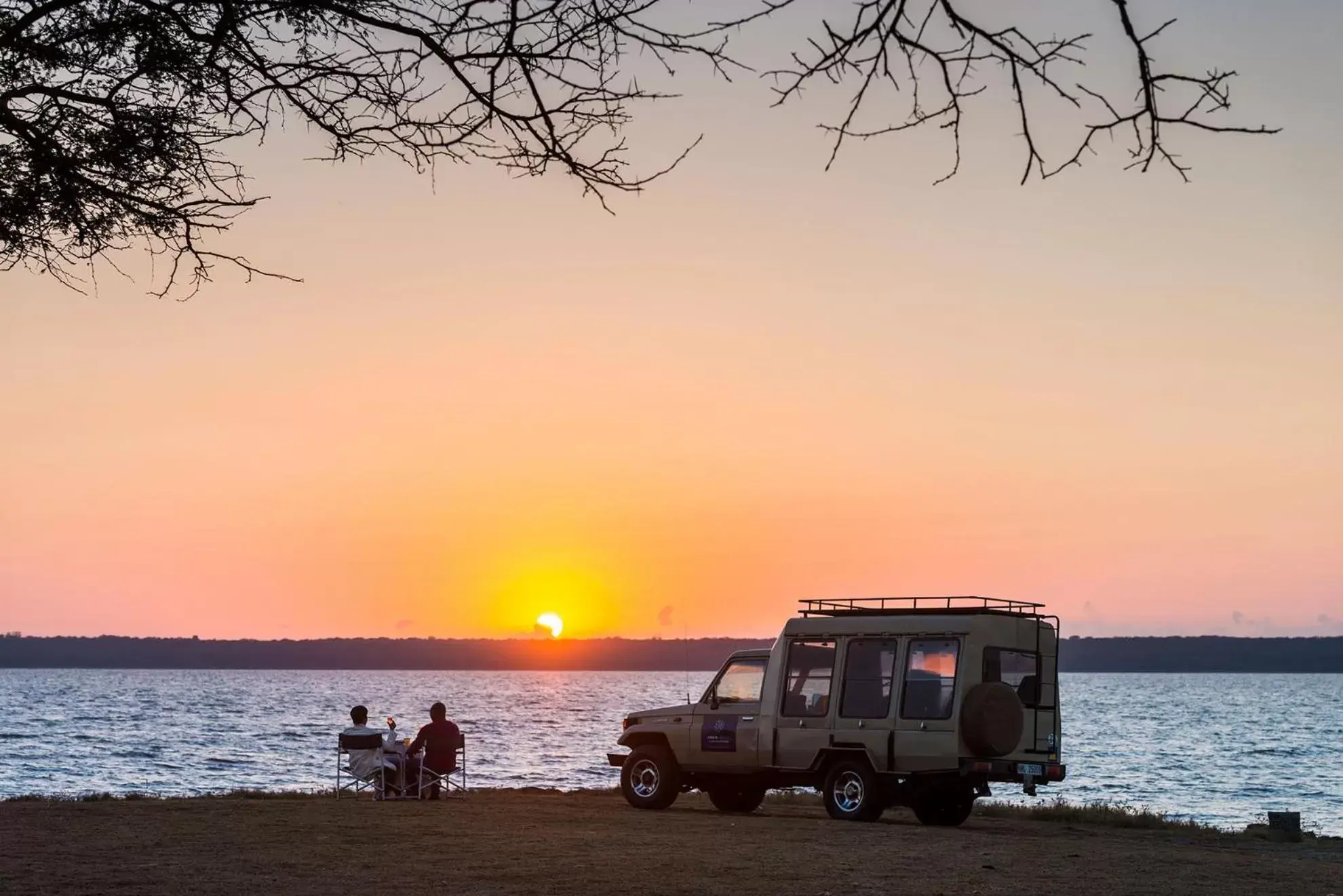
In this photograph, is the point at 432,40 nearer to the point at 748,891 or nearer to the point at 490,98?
the point at 490,98

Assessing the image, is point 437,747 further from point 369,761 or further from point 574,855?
point 574,855

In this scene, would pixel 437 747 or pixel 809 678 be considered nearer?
pixel 809 678

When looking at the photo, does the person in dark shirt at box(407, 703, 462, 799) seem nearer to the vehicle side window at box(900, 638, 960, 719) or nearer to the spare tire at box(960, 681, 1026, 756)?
the vehicle side window at box(900, 638, 960, 719)

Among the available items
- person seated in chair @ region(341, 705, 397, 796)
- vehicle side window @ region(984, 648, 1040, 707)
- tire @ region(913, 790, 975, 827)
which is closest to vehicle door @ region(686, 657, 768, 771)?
tire @ region(913, 790, 975, 827)

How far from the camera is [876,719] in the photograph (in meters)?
18.9

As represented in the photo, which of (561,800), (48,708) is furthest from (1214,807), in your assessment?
(48,708)

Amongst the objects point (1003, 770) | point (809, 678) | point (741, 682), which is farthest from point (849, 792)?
point (741, 682)

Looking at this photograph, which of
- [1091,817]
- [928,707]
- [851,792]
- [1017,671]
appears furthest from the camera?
[1091,817]

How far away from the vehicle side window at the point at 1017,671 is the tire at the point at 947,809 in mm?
1339

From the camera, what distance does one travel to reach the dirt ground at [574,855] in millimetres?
11477

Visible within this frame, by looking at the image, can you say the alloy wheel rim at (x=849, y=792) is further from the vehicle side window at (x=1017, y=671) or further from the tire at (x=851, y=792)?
the vehicle side window at (x=1017, y=671)

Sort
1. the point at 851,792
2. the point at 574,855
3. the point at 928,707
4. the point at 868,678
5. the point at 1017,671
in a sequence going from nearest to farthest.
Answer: the point at 574,855
the point at 928,707
the point at 851,792
the point at 1017,671
the point at 868,678

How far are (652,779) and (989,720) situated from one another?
4.41 m

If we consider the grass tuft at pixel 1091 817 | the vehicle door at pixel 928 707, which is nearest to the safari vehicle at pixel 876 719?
the vehicle door at pixel 928 707
